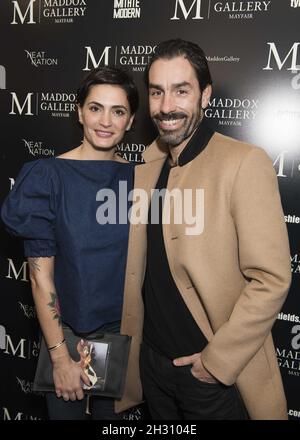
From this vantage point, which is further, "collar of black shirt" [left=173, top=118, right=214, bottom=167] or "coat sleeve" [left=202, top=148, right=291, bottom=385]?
"collar of black shirt" [left=173, top=118, right=214, bottom=167]

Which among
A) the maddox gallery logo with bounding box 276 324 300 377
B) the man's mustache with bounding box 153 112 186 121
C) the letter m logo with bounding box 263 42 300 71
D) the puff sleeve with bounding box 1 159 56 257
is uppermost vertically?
the letter m logo with bounding box 263 42 300 71

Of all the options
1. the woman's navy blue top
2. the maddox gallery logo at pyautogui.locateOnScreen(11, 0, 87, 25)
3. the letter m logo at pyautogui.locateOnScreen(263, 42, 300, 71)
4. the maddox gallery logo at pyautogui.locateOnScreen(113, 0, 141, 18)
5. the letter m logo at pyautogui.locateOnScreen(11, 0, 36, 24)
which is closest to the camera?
the woman's navy blue top

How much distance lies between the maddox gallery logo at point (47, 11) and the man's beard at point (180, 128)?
1065mm

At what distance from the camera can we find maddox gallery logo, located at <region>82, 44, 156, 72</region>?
6.55 ft

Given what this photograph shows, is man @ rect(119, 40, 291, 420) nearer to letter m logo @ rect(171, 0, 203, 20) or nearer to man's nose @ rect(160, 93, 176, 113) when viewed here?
man's nose @ rect(160, 93, 176, 113)

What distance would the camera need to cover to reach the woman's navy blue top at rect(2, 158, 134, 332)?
1.41 meters

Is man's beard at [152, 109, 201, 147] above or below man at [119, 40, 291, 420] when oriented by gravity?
above

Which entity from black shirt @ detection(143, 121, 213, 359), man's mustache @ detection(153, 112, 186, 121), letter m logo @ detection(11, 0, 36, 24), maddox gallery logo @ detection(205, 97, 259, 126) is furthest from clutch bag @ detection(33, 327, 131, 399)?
letter m logo @ detection(11, 0, 36, 24)

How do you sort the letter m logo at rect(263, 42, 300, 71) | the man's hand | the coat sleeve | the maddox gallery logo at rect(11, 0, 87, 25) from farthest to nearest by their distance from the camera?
the maddox gallery logo at rect(11, 0, 87, 25)
the letter m logo at rect(263, 42, 300, 71)
the man's hand
the coat sleeve

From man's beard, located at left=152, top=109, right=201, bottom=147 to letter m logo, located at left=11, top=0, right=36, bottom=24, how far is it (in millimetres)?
1268

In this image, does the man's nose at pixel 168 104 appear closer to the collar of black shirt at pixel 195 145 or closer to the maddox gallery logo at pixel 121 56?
the collar of black shirt at pixel 195 145

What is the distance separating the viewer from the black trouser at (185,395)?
52.9 inches
